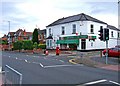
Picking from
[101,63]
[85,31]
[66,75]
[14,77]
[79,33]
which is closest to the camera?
[14,77]

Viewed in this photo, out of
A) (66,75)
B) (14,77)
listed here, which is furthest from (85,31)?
(14,77)

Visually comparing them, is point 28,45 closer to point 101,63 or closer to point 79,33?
point 79,33

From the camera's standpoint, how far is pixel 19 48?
54.0 metres

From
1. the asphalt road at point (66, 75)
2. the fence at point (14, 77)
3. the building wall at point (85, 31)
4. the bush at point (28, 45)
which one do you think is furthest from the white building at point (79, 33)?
the fence at point (14, 77)

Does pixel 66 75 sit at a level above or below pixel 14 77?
below

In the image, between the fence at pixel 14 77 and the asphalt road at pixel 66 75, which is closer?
the fence at pixel 14 77

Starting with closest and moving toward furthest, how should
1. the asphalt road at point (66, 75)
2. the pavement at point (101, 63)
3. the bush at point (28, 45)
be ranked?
the asphalt road at point (66, 75), the pavement at point (101, 63), the bush at point (28, 45)

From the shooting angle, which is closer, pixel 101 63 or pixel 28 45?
pixel 101 63

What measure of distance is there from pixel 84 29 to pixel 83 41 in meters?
2.19

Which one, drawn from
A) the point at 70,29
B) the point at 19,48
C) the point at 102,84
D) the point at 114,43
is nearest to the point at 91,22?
the point at 70,29

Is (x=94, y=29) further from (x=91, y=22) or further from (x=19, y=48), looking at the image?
(x=19, y=48)

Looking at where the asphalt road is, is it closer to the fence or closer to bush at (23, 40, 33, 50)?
the fence

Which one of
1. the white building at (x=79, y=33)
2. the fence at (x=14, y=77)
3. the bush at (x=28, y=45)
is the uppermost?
the white building at (x=79, y=33)

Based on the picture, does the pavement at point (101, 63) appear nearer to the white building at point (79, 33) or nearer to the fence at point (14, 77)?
the fence at point (14, 77)
